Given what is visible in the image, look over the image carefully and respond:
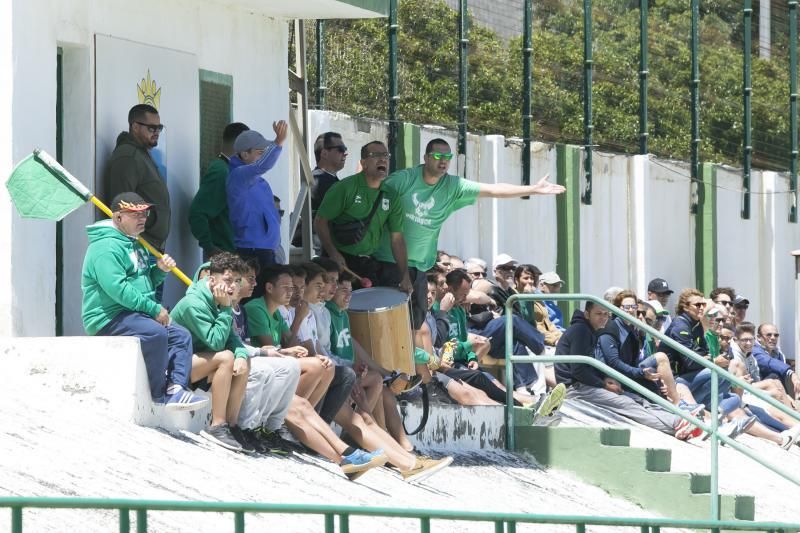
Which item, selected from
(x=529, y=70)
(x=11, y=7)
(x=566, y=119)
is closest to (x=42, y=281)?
(x=11, y=7)

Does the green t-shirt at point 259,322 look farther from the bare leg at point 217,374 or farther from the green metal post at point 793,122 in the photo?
the green metal post at point 793,122

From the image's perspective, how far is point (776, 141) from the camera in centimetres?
2828

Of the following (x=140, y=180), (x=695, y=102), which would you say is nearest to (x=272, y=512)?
(x=140, y=180)

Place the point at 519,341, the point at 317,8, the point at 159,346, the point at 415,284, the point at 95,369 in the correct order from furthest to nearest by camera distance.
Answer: the point at 519,341 < the point at 317,8 < the point at 415,284 < the point at 159,346 < the point at 95,369

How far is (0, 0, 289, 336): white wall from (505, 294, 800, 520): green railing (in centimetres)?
252

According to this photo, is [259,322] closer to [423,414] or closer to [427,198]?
[423,414]

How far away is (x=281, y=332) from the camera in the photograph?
37.7 feet

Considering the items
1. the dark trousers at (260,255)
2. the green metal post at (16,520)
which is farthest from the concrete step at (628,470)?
the green metal post at (16,520)

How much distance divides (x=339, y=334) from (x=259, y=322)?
876 mm

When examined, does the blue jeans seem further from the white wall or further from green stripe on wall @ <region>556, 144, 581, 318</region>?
green stripe on wall @ <region>556, 144, 581, 318</region>

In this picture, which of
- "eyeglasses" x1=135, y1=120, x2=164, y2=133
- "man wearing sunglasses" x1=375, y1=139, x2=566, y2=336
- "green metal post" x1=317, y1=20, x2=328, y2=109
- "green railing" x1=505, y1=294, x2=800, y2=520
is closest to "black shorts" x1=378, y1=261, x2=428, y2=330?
"man wearing sunglasses" x1=375, y1=139, x2=566, y2=336

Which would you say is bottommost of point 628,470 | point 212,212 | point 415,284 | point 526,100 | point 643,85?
point 628,470

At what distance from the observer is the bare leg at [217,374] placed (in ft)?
34.4

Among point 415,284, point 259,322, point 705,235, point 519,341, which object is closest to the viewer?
point 259,322
